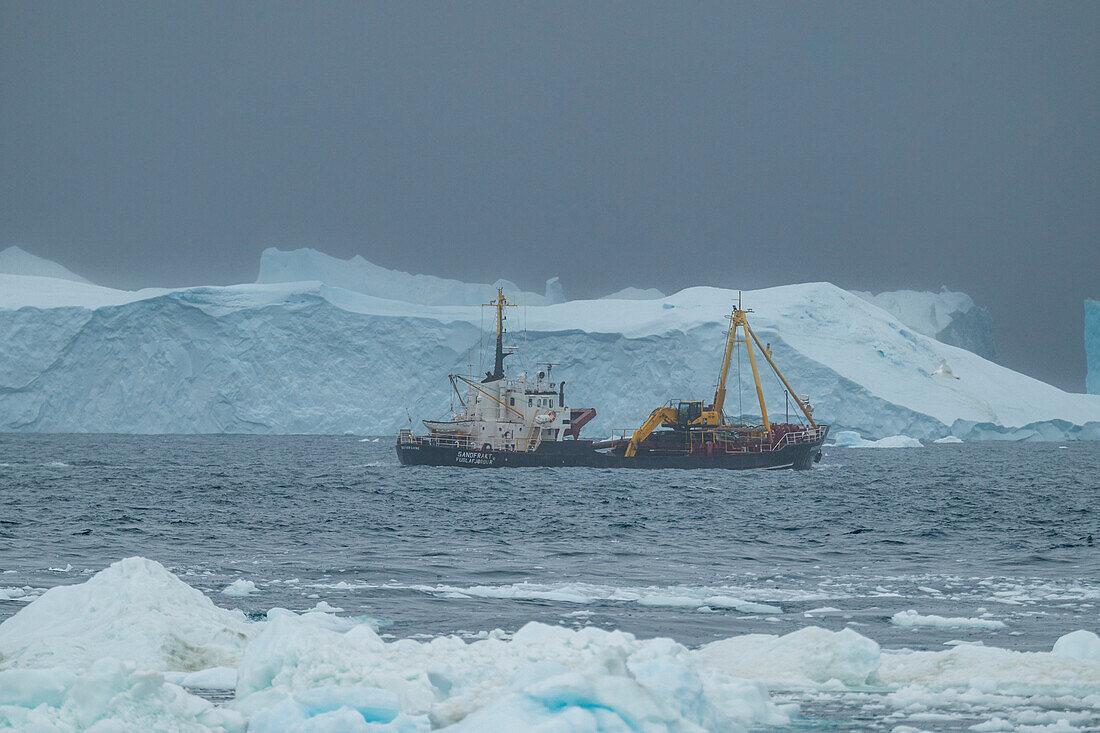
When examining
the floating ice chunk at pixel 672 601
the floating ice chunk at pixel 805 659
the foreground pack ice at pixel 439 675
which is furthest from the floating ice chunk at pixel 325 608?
the floating ice chunk at pixel 805 659

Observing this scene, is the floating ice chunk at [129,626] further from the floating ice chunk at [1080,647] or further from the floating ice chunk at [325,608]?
the floating ice chunk at [1080,647]

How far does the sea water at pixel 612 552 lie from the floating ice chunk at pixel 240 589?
6 cm

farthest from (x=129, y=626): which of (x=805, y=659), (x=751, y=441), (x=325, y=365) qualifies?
(x=325, y=365)

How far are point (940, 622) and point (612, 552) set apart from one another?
7.91 m

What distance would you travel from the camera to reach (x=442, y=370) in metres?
77.6

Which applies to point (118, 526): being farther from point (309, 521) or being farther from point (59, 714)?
point (59, 714)

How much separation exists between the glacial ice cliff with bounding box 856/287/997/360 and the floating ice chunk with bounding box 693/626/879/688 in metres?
111

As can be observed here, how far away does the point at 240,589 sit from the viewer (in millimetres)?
14828

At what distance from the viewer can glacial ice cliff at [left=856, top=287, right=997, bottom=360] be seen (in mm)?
116750

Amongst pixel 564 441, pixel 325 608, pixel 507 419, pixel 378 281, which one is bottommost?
pixel 325 608

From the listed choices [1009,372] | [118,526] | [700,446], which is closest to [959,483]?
[700,446]

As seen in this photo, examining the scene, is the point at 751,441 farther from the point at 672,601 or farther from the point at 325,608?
the point at 325,608

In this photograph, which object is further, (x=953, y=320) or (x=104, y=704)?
(x=953, y=320)

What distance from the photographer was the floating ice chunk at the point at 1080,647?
1028 cm
